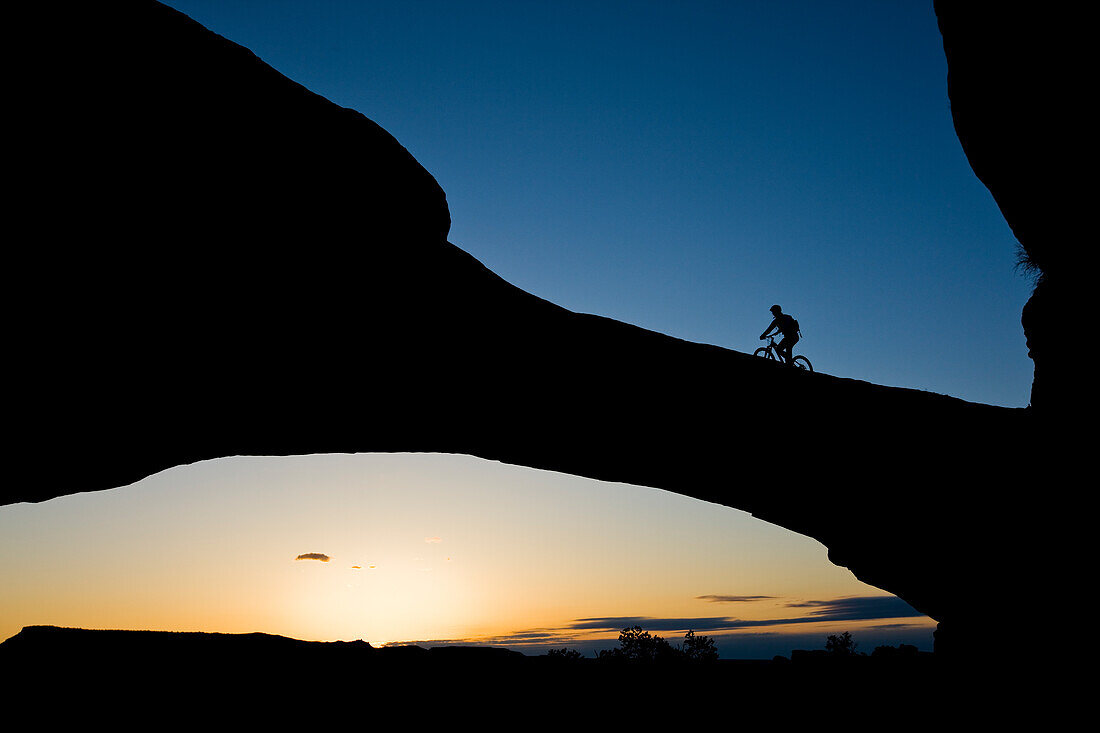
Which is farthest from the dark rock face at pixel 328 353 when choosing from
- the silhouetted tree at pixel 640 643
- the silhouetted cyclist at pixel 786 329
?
the silhouetted tree at pixel 640 643

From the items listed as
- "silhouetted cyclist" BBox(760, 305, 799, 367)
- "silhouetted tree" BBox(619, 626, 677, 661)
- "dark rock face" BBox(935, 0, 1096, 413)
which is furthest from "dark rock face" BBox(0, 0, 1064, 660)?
"silhouetted tree" BBox(619, 626, 677, 661)

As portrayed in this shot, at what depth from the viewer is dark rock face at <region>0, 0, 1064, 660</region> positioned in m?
6.85

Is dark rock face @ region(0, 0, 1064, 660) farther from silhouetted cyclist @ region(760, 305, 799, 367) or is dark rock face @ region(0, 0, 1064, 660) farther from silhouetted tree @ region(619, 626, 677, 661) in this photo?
silhouetted tree @ region(619, 626, 677, 661)

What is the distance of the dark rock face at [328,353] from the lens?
22.5 feet

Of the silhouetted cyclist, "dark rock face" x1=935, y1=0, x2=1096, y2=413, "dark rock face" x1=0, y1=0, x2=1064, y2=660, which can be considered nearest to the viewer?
"dark rock face" x1=0, y1=0, x2=1064, y2=660

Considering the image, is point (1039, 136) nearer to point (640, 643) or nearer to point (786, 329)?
point (786, 329)

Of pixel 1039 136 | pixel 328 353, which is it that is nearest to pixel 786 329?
pixel 1039 136

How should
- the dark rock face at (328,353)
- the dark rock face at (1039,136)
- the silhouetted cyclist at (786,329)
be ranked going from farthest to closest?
the silhouetted cyclist at (786,329) < the dark rock face at (1039,136) < the dark rock face at (328,353)

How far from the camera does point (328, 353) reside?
327 inches

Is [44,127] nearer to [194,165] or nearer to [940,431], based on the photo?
[194,165]

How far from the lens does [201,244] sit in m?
7.31

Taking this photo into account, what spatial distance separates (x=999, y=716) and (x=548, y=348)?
633 cm

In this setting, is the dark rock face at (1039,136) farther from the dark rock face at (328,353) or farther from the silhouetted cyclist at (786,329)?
the silhouetted cyclist at (786,329)

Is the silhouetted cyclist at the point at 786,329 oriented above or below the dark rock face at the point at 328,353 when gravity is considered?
above
